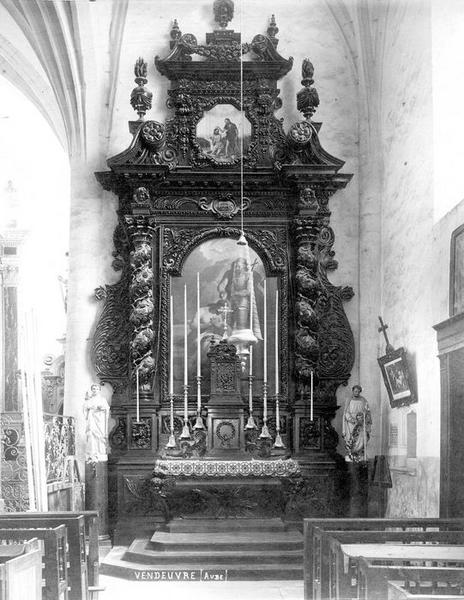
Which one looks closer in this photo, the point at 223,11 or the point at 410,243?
the point at 410,243

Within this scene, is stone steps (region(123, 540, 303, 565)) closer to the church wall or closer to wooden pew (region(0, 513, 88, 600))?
the church wall

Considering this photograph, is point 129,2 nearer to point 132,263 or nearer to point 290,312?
point 132,263

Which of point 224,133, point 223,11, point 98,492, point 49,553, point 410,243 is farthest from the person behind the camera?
point 223,11

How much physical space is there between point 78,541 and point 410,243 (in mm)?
5578

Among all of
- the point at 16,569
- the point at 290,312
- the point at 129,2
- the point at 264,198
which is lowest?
the point at 16,569

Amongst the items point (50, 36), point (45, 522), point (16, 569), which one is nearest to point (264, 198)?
point (50, 36)

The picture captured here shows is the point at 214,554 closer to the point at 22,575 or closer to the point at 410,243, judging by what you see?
the point at 410,243

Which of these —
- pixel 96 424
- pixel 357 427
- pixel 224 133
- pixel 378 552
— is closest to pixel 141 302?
pixel 96 424

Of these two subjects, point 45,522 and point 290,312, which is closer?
point 45,522

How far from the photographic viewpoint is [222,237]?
1295 centimetres

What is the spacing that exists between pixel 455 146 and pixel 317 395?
381cm

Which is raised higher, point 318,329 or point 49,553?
point 318,329

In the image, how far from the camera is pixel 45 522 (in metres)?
7.86

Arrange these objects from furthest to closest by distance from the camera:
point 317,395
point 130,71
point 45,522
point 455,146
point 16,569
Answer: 1. point 130,71
2. point 317,395
3. point 455,146
4. point 45,522
5. point 16,569
